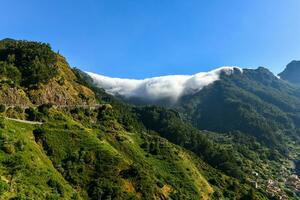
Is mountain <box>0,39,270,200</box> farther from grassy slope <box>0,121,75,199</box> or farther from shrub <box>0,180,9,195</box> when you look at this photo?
shrub <box>0,180,9,195</box>

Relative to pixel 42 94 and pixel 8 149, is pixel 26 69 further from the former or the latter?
pixel 8 149

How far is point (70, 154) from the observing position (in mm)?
127188

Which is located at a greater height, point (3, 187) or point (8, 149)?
point (8, 149)

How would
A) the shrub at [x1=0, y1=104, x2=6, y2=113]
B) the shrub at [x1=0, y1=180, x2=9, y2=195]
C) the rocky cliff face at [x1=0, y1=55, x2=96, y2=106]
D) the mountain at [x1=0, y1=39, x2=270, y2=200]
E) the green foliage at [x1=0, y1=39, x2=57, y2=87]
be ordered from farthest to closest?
the green foliage at [x1=0, y1=39, x2=57, y2=87] < the rocky cliff face at [x1=0, y1=55, x2=96, y2=106] < the shrub at [x1=0, y1=104, x2=6, y2=113] < the mountain at [x1=0, y1=39, x2=270, y2=200] < the shrub at [x1=0, y1=180, x2=9, y2=195]

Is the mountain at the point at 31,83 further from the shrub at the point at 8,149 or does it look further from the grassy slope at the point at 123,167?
the shrub at the point at 8,149

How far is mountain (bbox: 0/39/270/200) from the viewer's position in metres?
101

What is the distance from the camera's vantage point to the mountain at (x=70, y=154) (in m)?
101

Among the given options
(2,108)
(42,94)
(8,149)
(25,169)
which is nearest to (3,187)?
(25,169)

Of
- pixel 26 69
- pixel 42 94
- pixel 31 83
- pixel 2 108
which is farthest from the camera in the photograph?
pixel 26 69

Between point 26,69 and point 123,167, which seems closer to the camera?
point 123,167

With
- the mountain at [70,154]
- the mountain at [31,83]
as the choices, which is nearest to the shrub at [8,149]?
the mountain at [70,154]

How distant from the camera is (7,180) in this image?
290 feet

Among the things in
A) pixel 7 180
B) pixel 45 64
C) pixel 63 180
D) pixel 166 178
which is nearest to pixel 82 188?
pixel 63 180

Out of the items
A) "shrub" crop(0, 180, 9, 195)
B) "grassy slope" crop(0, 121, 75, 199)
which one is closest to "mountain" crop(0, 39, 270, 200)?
"grassy slope" crop(0, 121, 75, 199)
